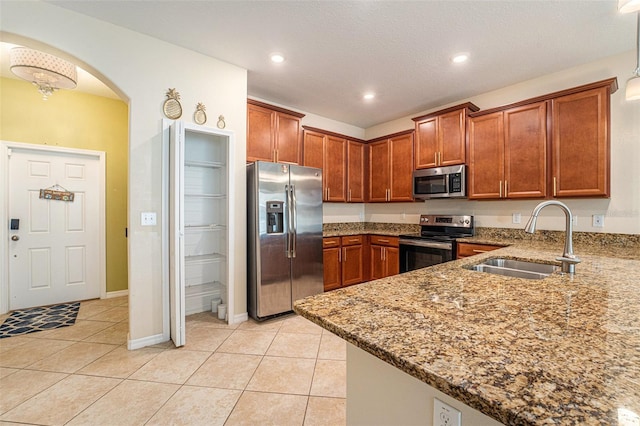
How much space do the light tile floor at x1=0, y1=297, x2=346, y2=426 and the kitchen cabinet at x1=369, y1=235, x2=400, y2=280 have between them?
5.34ft

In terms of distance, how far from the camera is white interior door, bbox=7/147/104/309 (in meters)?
3.34

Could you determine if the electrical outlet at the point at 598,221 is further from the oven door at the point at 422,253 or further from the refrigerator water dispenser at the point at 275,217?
the refrigerator water dispenser at the point at 275,217

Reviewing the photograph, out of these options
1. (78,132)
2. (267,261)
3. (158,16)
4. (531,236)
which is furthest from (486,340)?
(78,132)

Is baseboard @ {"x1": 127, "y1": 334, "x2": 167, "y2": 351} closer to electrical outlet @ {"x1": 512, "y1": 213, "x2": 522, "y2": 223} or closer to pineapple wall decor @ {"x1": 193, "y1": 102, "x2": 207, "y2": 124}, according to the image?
pineapple wall decor @ {"x1": 193, "y1": 102, "x2": 207, "y2": 124}

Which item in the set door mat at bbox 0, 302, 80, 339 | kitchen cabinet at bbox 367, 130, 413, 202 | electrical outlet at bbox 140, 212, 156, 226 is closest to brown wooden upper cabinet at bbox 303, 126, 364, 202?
kitchen cabinet at bbox 367, 130, 413, 202

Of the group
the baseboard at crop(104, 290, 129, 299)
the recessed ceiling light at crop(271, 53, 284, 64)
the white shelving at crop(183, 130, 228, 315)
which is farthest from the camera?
the baseboard at crop(104, 290, 129, 299)

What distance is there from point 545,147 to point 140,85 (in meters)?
4.03

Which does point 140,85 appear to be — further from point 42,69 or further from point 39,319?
Result: point 39,319

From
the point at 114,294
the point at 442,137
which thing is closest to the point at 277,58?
the point at 442,137

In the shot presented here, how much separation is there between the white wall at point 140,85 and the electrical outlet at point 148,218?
0.12ft

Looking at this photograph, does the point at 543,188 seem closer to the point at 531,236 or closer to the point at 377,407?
the point at 531,236

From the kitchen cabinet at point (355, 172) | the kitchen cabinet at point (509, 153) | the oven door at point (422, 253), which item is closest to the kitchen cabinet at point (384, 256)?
the oven door at point (422, 253)

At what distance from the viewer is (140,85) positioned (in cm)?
245

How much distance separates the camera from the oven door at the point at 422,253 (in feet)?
10.7
